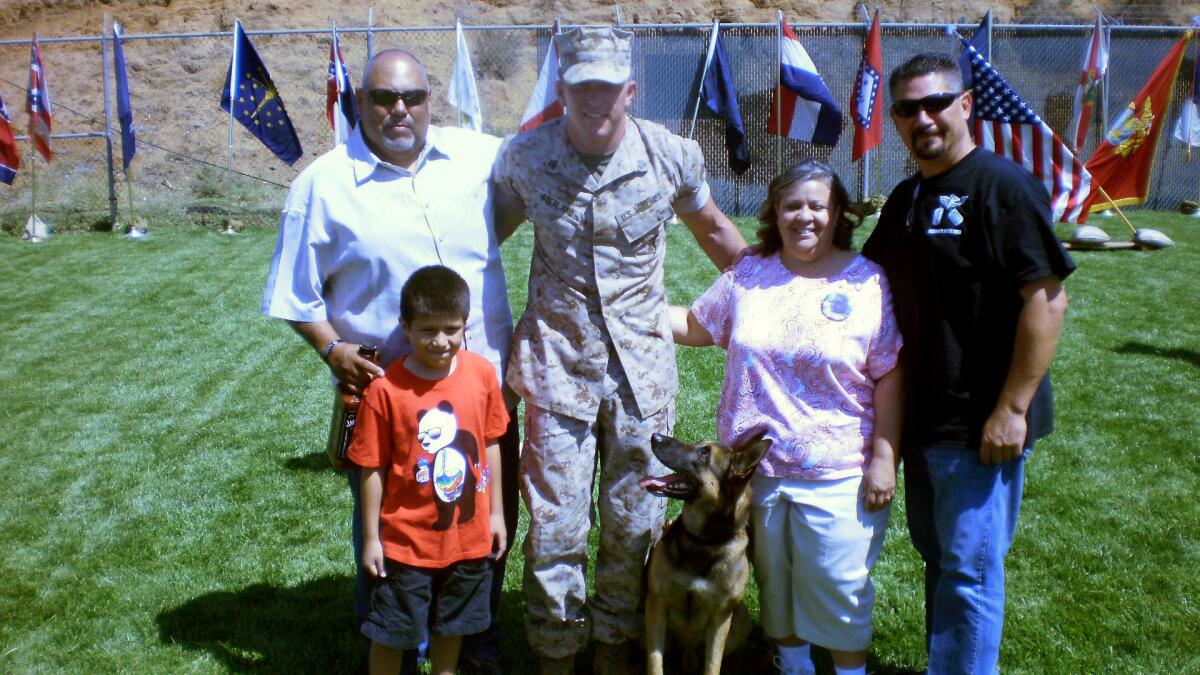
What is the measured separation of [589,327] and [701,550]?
844 millimetres

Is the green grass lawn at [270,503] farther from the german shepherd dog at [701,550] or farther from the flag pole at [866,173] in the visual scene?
the flag pole at [866,173]

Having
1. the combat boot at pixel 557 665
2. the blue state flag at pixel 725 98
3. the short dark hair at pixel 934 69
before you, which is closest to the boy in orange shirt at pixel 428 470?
the combat boot at pixel 557 665

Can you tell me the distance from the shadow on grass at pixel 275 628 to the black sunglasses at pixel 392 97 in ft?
7.05

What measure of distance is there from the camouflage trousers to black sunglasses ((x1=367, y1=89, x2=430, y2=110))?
1082 millimetres

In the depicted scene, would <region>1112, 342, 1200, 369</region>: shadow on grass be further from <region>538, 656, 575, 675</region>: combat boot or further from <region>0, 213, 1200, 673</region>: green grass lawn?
<region>538, 656, 575, 675</region>: combat boot

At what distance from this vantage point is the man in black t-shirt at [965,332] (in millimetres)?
2689

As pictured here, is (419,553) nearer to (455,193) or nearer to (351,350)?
(351,350)

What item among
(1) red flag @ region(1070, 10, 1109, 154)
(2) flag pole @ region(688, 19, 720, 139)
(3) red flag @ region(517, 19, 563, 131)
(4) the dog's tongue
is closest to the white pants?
(4) the dog's tongue

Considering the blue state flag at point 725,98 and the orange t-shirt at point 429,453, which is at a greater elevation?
the blue state flag at point 725,98

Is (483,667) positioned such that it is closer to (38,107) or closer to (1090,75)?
(38,107)

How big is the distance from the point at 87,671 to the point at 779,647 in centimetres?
262

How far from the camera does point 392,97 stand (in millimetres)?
3086

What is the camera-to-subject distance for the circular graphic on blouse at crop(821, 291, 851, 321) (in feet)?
9.83

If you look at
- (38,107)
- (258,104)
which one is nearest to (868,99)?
(258,104)
